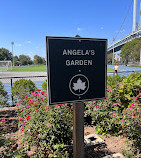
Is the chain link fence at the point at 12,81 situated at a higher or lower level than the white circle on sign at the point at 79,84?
lower

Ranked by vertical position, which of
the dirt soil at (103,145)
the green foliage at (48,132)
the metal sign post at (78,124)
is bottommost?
the dirt soil at (103,145)

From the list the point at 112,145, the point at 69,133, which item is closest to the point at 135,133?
the point at 112,145

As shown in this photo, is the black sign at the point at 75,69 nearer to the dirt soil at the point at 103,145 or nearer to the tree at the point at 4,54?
the dirt soil at the point at 103,145

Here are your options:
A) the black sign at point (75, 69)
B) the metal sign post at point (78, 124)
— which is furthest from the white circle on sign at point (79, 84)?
the metal sign post at point (78, 124)

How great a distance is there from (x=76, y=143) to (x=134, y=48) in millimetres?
49771

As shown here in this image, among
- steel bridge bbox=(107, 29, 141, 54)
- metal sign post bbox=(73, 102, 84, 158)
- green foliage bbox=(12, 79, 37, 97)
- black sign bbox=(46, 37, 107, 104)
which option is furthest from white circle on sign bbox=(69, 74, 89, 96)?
steel bridge bbox=(107, 29, 141, 54)

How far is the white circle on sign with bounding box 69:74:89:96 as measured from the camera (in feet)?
4.78

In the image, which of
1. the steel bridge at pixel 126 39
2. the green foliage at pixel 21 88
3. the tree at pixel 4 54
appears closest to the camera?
the green foliage at pixel 21 88

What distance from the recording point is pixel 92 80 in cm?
153

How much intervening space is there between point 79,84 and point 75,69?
156 millimetres

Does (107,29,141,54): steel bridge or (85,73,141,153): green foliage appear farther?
(107,29,141,54): steel bridge

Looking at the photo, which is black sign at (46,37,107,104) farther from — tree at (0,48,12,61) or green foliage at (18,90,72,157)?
tree at (0,48,12,61)

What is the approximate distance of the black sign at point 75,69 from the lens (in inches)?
54.2

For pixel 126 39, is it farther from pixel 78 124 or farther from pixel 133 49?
pixel 78 124
